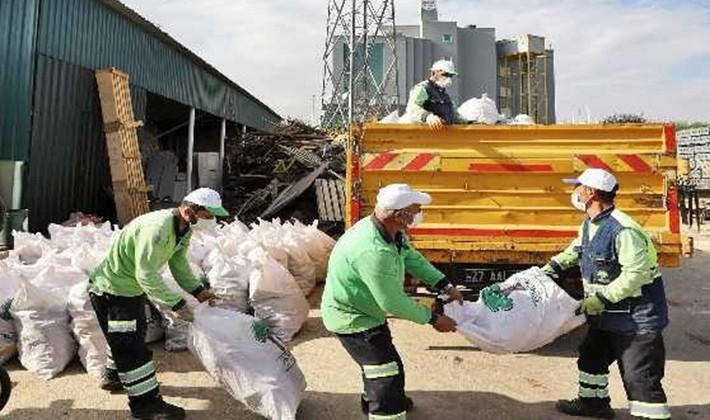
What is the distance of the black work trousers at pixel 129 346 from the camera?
3.29 meters

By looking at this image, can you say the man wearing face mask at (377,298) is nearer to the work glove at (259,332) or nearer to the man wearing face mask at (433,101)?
the work glove at (259,332)

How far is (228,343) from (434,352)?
1953mm

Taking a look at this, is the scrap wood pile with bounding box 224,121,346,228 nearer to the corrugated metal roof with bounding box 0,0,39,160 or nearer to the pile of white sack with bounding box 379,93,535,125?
the corrugated metal roof with bounding box 0,0,39,160

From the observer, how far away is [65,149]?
7949mm

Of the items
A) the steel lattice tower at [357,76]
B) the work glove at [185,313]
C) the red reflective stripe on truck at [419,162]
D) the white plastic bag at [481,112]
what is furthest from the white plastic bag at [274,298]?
the steel lattice tower at [357,76]

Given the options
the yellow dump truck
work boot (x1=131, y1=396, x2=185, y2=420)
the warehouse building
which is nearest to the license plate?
the yellow dump truck

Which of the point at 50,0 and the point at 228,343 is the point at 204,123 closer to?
the point at 50,0

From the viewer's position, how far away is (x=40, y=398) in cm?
353

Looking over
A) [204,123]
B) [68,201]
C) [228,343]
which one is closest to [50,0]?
[68,201]

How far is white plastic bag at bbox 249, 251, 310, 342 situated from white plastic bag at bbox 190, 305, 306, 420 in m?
1.19

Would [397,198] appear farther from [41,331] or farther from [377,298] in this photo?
[41,331]

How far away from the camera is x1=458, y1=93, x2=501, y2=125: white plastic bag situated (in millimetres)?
5195

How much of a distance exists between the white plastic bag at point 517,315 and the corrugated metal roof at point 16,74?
608 centimetres

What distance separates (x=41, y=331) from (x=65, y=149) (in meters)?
4.76
